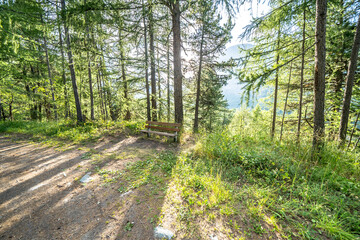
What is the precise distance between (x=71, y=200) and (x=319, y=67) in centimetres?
729

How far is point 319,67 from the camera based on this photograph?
3.83m

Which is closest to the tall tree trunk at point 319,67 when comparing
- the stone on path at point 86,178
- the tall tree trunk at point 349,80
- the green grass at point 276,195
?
the green grass at point 276,195

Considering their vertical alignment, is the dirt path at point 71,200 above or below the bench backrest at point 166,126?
below

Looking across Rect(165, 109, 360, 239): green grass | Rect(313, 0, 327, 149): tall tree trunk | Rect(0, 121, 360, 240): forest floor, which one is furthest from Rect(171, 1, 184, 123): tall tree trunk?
Rect(313, 0, 327, 149): tall tree trunk

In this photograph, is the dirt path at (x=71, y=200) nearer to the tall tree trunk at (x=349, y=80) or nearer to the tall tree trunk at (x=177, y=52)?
the tall tree trunk at (x=177, y=52)

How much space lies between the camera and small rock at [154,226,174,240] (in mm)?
2024

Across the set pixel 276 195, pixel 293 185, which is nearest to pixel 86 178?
pixel 276 195

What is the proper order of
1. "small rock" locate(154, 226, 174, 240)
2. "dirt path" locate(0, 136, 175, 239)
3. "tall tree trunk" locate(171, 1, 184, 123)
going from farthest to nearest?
"tall tree trunk" locate(171, 1, 184, 123) < "dirt path" locate(0, 136, 175, 239) < "small rock" locate(154, 226, 174, 240)

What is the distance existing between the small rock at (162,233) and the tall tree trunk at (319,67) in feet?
14.9

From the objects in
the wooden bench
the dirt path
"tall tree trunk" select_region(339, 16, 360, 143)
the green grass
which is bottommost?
the dirt path

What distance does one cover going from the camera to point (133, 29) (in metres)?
7.33

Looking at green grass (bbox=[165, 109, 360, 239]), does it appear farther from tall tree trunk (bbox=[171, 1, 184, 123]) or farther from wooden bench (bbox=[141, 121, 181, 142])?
tall tree trunk (bbox=[171, 1, 184, 123])

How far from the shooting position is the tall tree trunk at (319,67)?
3.65 meters

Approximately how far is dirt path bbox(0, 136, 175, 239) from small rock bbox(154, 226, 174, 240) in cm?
8
